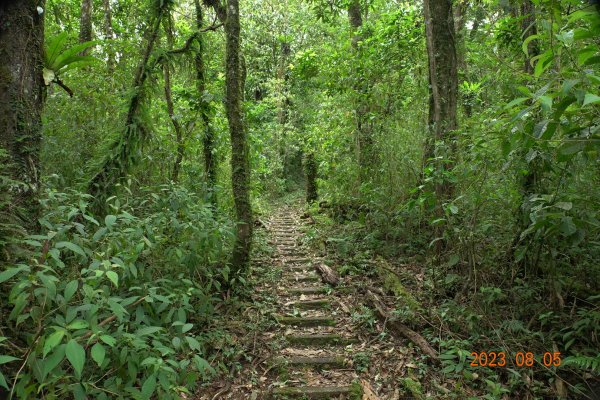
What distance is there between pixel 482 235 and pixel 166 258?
3.81 meters

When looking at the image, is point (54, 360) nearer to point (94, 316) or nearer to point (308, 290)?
point (94, 316)

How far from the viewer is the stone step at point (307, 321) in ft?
17.1

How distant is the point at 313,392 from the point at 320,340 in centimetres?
103

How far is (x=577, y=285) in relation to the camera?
4.00m

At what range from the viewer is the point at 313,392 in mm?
3781

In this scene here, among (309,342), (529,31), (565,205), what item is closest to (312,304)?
(309,342)

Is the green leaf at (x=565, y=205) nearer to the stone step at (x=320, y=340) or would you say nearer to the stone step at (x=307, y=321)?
the stone step at (x=320, y=340)

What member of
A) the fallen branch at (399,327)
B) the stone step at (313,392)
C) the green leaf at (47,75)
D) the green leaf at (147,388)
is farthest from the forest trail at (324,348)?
the green leaf at (47,75)

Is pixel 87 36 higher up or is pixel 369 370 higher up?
pixel 87 36

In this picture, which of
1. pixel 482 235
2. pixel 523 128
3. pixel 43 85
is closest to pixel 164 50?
pixel 43 85

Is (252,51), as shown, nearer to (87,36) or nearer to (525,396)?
Answer: (87,36)

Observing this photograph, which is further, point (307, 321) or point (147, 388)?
point (307, 321)

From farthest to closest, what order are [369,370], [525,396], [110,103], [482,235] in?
[110,103] → [482,235] → [369,370] → [525,396]

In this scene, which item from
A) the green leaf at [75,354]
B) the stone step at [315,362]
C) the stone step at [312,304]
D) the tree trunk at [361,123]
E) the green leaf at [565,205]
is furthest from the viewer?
the tree trunk at [361,123]
